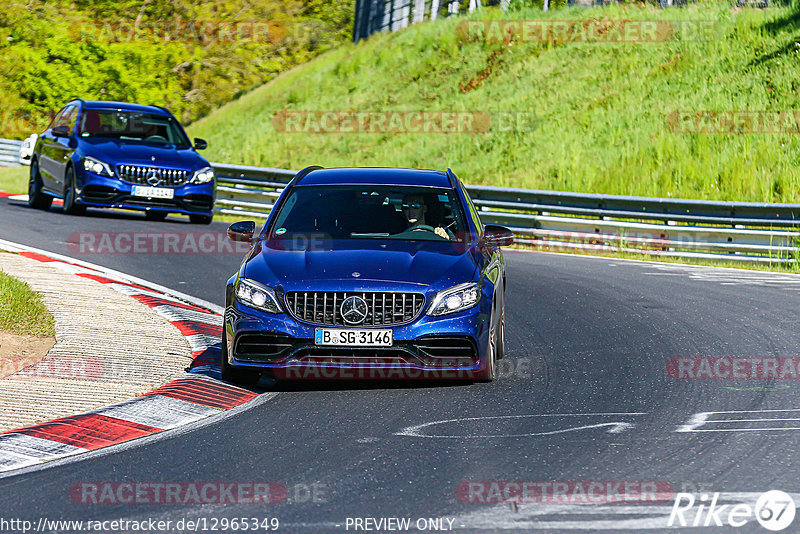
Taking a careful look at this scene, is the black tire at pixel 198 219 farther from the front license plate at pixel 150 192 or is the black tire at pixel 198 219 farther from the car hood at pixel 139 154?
the front license plate at pixel 150 192

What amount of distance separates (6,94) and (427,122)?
823 inches

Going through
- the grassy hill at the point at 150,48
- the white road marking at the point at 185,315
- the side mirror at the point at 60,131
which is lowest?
the white road marking at the point at 185,315

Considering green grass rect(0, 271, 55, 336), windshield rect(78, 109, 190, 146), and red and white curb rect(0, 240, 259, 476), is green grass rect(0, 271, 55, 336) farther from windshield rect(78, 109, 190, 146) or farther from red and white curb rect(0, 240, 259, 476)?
windshield rect(78, 109, 190, 146)

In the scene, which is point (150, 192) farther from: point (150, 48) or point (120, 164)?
point (150, 48)

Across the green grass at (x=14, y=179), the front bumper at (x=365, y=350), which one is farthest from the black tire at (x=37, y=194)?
the front bumper at (x=365, y=350)

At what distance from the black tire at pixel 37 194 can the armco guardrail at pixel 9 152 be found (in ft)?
55.8

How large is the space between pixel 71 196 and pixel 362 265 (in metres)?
12.2

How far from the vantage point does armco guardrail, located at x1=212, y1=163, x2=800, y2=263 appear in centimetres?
1761

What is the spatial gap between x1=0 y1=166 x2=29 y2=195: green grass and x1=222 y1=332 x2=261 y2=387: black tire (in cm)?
1978

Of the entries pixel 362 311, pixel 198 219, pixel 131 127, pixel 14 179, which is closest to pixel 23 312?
pixel 362 311

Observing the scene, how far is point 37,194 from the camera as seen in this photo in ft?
68.5

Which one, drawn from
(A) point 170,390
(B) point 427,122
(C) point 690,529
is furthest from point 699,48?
(C) point 690,529

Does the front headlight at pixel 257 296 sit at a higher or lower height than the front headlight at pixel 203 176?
lower

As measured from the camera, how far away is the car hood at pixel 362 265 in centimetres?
794
